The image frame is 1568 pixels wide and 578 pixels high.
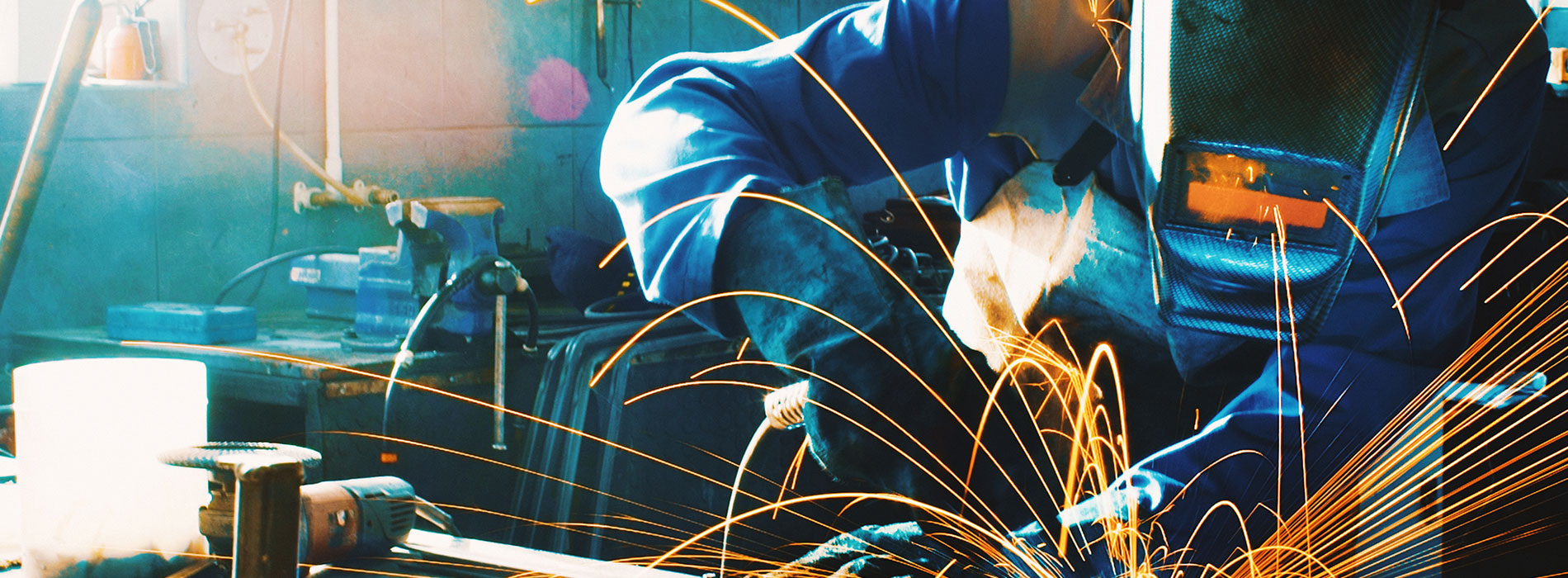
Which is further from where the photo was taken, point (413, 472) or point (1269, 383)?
point (413, 472)

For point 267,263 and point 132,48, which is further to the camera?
point 267,263

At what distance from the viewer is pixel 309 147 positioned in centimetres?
258

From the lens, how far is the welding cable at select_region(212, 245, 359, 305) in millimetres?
2342

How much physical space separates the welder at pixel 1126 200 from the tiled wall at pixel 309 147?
1290mm

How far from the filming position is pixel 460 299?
206cm

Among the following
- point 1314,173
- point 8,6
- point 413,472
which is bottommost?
point 413,472

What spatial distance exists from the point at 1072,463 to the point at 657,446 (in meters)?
0.97

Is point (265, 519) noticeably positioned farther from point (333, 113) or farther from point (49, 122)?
point (333, 113)

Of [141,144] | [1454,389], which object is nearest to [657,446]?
[141,144]

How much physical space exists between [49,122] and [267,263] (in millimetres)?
760

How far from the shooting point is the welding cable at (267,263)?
234cm

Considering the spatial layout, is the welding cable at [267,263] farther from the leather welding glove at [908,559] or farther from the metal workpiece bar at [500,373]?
the leather welding glove at [908,559]

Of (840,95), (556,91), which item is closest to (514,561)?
(840,95)

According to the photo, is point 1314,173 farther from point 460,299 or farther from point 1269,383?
point 460,299
